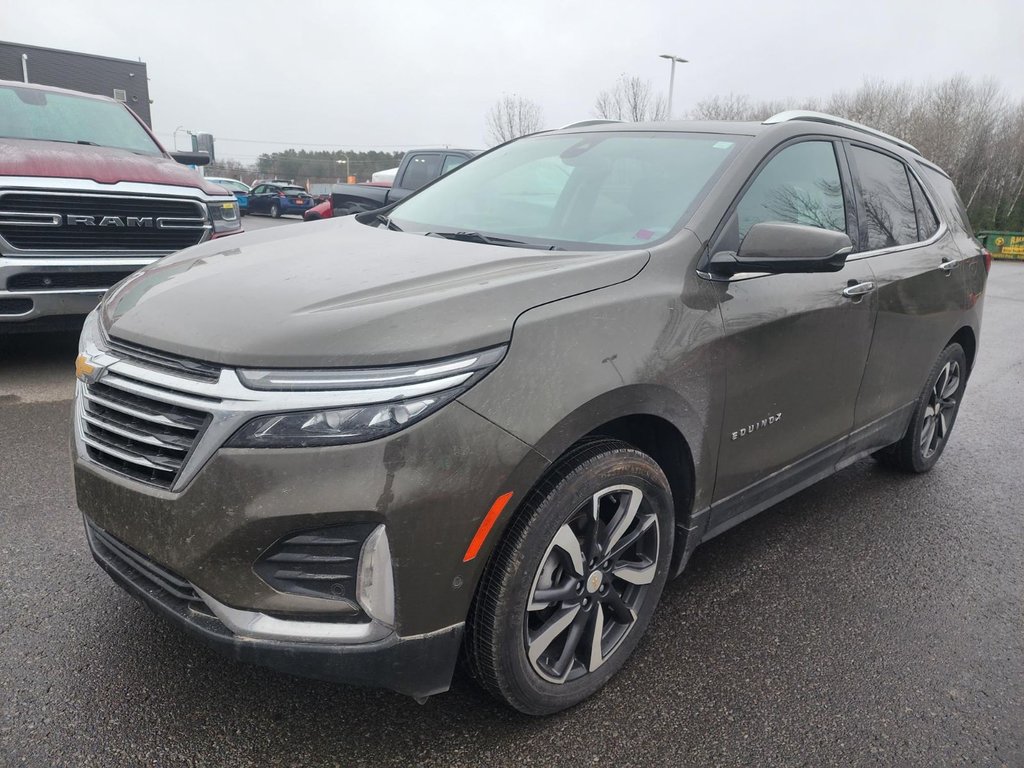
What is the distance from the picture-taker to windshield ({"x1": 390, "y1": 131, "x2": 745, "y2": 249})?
2539mm

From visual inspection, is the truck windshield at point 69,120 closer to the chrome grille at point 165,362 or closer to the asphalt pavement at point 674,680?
the asphalt pavement at point 674,680

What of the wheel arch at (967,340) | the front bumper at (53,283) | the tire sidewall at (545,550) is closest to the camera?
the tire sidewall at (545,550)

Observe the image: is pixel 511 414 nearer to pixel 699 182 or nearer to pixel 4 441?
pixel 699 182

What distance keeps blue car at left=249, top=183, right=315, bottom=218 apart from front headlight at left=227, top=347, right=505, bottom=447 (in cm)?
2888

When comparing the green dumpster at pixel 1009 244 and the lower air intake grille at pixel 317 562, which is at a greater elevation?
the lower air intake grille at pixel 317 562

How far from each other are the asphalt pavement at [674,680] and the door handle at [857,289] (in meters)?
1.14

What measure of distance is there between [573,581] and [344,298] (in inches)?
39.0

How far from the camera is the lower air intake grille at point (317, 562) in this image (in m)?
1.65

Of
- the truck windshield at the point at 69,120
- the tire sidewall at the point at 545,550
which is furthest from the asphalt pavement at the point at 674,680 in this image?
the truck windshield at the point at 69,120

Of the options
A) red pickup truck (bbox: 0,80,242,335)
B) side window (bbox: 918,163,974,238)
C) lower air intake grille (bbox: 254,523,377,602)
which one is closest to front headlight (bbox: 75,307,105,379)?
lower air intake grille (bbox: 254,523,377,602)

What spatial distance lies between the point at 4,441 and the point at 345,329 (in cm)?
313

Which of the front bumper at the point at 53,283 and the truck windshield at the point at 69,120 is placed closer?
the front bumper at the point at 53,283

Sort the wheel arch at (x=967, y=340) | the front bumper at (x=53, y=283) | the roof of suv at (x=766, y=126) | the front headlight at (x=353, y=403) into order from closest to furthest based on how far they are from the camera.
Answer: the front headlight at (x=353, y=403), the roof of suv at (x=766, y=126), the wheel arch at (x=967, y=340), the front bumper at (x=53, y=283)

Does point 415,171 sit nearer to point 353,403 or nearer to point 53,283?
point 53,283
